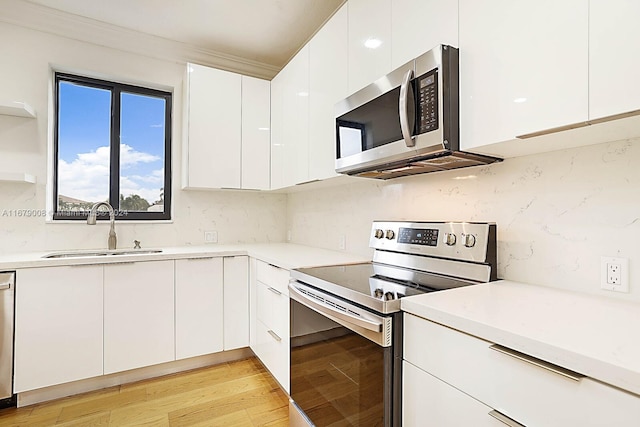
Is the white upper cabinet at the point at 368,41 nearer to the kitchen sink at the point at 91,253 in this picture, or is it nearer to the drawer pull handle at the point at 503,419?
the drawer pull handle at the point at 503,419

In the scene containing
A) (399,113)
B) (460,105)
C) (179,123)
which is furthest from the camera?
(179,123)

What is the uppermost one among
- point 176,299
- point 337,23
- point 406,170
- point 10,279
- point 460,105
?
point 337,23

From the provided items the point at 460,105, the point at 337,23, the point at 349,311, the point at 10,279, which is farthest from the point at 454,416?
the point at 10,279

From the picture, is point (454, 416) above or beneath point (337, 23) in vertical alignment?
beneath

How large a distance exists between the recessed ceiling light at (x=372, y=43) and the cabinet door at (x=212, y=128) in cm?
146

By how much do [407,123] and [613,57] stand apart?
2.02 feet

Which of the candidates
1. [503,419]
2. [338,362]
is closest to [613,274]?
[503,419]

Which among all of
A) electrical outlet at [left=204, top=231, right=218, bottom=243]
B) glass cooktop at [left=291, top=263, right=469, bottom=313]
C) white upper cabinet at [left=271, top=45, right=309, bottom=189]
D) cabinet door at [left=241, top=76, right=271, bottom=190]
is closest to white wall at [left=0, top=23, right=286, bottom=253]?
electrical outlet at [left=204, top=231, right=218, bottom=243]

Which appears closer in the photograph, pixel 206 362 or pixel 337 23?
pixel 337 23

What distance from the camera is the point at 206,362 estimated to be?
2.53 m

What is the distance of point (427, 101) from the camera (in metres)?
1.27

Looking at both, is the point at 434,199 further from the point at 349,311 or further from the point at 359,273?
the point at 349,311

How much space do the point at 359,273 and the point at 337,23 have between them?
4.71 ft

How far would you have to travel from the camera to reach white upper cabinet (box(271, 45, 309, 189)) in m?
2.31
